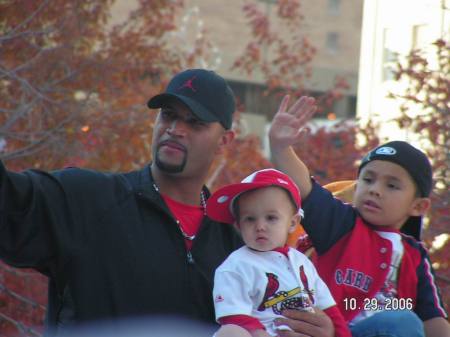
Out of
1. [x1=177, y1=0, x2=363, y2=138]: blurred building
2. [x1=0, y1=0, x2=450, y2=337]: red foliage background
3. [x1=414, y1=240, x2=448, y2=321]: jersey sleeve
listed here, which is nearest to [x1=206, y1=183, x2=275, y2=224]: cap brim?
[x1=414, y1=240, x2=448, y2=321]: jersey sleeve

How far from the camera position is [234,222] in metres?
4.20

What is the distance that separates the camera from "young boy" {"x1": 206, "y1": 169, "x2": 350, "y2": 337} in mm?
3750

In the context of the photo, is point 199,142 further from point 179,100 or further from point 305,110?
point 305,110

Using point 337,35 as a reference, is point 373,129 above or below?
below

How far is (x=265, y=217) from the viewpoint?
3941mm

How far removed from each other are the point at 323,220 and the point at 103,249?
3.16 ft

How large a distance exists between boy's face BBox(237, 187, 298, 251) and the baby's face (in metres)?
0.50

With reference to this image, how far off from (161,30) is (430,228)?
13.6 feet

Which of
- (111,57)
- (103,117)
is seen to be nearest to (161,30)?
(111,57)

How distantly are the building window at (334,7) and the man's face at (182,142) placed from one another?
4242 cm

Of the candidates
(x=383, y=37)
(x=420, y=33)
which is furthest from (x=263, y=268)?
(x=383, y=37)

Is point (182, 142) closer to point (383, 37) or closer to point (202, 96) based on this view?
point (202, 96)

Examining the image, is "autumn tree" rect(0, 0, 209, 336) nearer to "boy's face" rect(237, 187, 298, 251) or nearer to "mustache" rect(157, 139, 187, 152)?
"mustache" rect(157, 139, 187, 152)

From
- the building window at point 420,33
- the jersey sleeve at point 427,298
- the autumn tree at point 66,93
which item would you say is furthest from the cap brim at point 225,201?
the building window at point 420,33
